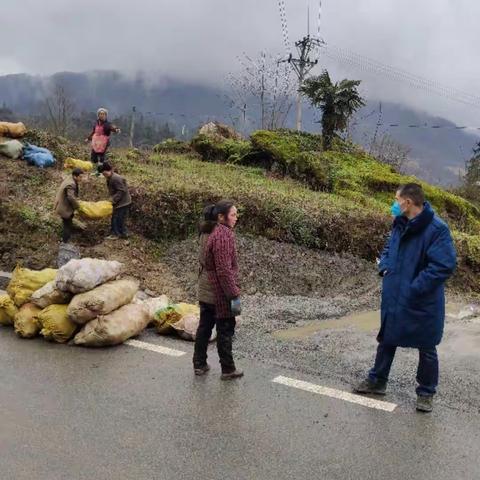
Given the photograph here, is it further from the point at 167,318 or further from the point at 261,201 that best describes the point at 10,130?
the point at 167,318

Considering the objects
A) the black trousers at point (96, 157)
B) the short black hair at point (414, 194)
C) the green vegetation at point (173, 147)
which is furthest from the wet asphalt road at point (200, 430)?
the green vegetation at point (173, 147)

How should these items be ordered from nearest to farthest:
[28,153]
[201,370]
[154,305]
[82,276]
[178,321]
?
[201,370] < [82,276] < [178,321] < [154,305] < [28,153]

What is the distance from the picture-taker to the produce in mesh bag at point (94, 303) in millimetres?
6648

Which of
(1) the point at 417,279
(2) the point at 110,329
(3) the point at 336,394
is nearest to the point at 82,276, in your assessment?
(2) the point at 110,329

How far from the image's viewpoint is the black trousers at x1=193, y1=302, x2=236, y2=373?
233 inches

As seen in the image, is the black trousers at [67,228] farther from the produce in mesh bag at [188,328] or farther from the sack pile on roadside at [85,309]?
the produce in mesh bag at [188,328]

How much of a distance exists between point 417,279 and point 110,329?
3.24 meters

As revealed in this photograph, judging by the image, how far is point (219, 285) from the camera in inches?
229

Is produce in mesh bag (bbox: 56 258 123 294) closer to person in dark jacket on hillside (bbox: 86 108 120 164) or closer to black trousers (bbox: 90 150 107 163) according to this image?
person in dark jacket on hillside (bbox: 86 108 120 164)

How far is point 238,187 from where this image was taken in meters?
13.9

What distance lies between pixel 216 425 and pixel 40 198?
9212mm

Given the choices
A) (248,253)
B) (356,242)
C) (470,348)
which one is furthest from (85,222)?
(470,348)

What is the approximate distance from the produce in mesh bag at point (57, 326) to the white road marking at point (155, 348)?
633 mm

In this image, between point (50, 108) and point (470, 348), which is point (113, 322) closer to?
point (470, 348)
